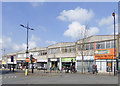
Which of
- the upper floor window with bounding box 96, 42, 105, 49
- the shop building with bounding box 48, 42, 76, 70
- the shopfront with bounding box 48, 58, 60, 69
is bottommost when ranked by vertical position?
the shopfront with bounding box 48, 58, 60, 69

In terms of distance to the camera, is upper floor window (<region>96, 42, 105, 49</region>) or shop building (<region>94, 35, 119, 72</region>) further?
upper floor window (<region>96, 42, 105, 49</region>)

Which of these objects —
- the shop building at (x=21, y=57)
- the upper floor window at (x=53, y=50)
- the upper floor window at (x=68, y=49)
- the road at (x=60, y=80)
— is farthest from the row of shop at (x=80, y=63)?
the shop building at (x=21, y=57)

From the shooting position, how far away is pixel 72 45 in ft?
159

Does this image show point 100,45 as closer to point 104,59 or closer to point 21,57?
point 104,59

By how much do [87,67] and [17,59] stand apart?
1705 inches

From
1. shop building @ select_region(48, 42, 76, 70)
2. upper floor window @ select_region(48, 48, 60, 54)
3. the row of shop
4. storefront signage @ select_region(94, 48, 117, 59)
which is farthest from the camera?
upper floor window @ select_region(48, 48, 60, 54)

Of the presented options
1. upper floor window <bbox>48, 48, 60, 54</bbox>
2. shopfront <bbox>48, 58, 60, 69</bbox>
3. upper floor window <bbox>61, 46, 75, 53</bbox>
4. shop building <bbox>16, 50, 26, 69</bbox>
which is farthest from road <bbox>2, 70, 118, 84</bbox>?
shop building <bbox>16, 50, 26, 69</bbox>

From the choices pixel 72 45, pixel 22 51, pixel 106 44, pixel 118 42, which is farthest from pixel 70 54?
pixel 22 51

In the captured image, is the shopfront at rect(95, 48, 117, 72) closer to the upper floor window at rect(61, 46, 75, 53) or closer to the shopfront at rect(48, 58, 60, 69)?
the upper floor window at rect(61, 46, 75, 53)

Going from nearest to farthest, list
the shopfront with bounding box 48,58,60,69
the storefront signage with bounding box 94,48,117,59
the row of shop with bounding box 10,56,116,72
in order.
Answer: the storefront signage with bounding box 94,48,117,59 < the row of shop with bounding box 10,56,116,72 < the shopfront with bounding box 48,58,60,69

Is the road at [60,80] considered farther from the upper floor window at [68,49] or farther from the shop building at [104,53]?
the upper floor window at [68,49]

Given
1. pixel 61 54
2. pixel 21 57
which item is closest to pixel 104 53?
pixel 61 54

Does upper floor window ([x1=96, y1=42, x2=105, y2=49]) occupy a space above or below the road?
above

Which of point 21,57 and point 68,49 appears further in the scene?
point 21,57
